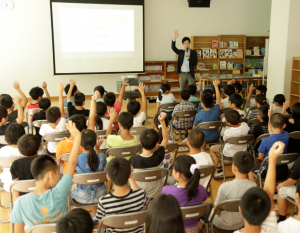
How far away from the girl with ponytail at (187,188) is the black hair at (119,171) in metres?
0.33

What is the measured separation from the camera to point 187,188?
2.14 metres

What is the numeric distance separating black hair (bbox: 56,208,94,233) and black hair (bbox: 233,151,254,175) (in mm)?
1373

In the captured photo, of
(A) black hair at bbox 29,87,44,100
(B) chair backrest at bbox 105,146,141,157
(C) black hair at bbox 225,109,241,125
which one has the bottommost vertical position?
(B) chair backrest at bbox 105,146,141,157

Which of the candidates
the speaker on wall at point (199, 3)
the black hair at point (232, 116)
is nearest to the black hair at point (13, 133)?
the black hair at point (232, 116)

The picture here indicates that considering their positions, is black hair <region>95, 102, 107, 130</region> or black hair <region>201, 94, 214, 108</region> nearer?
black hair <region>95, 102, 107, 130</region>

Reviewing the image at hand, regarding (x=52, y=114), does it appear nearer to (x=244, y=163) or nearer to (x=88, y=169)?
(x=88, y=169)

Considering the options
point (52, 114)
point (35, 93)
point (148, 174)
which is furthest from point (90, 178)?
point (35, 93)

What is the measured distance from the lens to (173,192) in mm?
2158

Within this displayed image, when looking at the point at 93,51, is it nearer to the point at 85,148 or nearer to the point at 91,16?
the point at 91,16

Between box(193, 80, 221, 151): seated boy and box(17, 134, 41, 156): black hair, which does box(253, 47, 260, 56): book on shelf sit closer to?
box(193, 80, 221, 151): seated boy

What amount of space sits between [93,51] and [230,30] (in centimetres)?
476

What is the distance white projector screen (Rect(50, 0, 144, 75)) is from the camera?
8.66m

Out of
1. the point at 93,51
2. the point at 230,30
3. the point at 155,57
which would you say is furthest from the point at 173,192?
the point at 230,30

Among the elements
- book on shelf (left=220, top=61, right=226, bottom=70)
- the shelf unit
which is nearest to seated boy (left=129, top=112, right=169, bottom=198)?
the shelf unit
